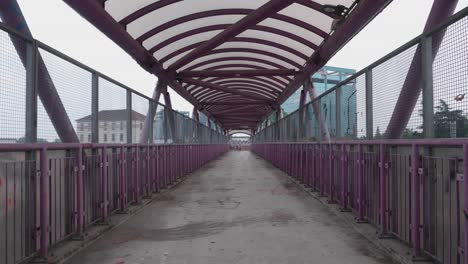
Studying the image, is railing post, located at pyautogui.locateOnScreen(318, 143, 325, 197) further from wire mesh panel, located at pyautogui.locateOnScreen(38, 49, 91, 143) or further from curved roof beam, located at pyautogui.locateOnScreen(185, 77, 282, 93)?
curved roof beam, located at pyautogui.locateOnScreen(185, 77, 282, 93)

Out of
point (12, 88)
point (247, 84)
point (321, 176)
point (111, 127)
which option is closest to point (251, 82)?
point (247, 84)

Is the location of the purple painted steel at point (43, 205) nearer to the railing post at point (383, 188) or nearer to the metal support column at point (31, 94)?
the metal support column at point (31, 94)

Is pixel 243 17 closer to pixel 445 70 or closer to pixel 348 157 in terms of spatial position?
pixel 348 157

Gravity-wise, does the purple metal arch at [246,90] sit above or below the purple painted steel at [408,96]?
above

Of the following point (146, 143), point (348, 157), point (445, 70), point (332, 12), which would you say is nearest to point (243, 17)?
point (332, 12)

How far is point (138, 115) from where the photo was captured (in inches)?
350

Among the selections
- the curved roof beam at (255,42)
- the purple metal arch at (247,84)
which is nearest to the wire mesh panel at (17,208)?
the curved roof beam at (255,42)

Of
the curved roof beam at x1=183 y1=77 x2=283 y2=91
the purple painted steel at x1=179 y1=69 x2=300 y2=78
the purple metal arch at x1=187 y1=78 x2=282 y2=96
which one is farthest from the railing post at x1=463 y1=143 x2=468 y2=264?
the purple metal arch at x1=187 y1=78 x2=282 y2=96

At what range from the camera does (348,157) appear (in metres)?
7.37

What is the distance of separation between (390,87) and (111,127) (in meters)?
4.65

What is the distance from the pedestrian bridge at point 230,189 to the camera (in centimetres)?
396

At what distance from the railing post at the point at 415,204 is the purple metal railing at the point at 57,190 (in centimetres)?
401

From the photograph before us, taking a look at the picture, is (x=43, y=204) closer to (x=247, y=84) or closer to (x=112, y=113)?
(x=112, y=113)

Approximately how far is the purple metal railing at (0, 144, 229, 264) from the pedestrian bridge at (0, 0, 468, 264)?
0.02 m
